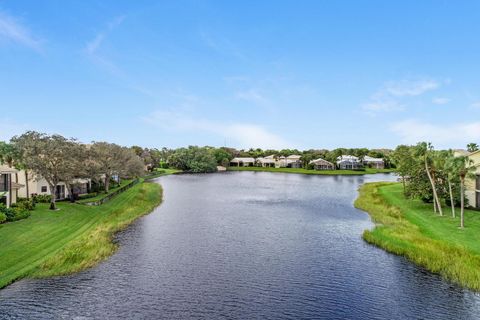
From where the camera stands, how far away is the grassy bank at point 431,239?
29.0 metres

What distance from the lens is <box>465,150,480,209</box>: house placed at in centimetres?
5175

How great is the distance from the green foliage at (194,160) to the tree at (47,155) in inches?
4656

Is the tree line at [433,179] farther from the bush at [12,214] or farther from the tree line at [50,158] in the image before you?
the bush at [12,214]

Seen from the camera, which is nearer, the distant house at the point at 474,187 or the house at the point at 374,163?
the distant house at the point at 474,187

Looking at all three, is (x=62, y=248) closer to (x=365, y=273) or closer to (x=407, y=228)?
(x=365, y=273)

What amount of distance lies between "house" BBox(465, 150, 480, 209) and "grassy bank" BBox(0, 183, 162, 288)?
50.1 metres

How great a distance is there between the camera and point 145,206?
62.1m

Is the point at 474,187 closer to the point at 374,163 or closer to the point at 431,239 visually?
the point at 431,239

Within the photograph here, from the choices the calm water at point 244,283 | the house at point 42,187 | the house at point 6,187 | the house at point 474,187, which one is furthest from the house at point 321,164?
the house at point 6,187

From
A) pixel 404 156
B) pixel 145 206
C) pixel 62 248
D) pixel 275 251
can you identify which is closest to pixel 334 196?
pixel 404 156

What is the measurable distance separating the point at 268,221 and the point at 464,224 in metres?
24.4

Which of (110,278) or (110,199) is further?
(110,199)

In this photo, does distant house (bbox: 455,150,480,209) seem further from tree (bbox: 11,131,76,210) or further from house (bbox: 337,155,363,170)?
house (bbox: 337,155,363,170)

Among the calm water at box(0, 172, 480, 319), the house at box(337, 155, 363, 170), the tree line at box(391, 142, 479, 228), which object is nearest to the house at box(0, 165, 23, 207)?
the calm water at box(0, 172, 480, 319)
